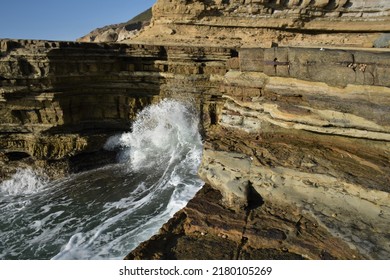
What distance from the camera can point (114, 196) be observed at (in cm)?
912

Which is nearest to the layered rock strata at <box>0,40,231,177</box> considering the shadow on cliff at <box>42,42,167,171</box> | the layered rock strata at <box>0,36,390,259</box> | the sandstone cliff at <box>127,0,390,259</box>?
the shadow on cliff at <box>42,42,167,171</box>

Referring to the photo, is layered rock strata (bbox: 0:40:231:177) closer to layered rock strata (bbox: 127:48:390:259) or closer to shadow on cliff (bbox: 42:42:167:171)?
shadow on cliff (bbox: 42:42:167:171)

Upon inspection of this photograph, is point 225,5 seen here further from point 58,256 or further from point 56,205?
point 58,256

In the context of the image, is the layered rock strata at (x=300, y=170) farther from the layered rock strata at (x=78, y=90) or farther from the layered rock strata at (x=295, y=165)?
the layered rock strata at (x=78, y=90)

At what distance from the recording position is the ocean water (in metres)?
6.92

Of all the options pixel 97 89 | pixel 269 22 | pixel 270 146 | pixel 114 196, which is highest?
pixel 269 22

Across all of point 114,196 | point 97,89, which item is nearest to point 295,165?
point 114,196

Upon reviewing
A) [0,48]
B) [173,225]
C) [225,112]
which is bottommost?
[173,225]

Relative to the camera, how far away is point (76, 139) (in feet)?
37.4

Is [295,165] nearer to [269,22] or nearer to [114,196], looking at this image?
[114,196]

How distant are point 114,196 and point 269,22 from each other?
11.6 meters
